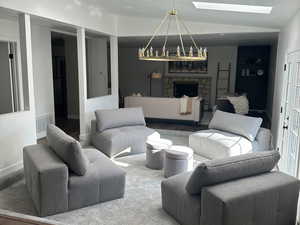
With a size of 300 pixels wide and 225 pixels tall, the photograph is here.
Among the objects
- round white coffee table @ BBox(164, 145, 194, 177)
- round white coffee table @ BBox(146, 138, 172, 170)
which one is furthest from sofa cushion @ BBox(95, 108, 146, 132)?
round white coffee table @ BBox(164, 145, 194, 177)

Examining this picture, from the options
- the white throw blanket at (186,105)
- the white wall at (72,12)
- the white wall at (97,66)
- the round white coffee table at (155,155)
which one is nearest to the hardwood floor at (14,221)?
the round white coffee table at (155,155)

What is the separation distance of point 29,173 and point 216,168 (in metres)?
2.18

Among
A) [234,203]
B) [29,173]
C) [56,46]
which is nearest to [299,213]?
[234,203]

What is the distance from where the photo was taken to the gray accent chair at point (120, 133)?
4.71 m

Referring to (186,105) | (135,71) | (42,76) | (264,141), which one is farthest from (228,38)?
(135,71)

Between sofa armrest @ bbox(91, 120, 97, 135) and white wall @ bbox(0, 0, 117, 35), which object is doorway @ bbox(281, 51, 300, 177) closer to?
sofa armrest @ bbox(91, 120, 97, 135)

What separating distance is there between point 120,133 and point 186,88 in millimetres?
6611

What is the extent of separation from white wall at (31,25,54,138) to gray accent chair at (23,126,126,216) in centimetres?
264

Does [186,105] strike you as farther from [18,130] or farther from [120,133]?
[18,130]

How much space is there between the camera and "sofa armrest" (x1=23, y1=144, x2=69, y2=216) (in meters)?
2.78

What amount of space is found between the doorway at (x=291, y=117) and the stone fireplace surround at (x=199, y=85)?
6.01 m

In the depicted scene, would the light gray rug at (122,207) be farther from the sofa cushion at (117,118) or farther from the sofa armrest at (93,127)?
the sofa armrest at (93,127)

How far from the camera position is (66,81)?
771cm

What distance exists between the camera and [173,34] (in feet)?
20.6
